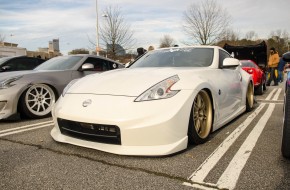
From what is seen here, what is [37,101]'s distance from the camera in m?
5.28

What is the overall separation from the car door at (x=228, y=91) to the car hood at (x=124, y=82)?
58cm

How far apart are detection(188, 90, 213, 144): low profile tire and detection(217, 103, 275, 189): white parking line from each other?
443 millimetres

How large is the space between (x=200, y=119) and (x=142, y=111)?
3.24 feet

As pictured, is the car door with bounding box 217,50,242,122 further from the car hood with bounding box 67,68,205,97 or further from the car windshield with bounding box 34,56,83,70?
the car windshield with bounding box 34,56,83,70

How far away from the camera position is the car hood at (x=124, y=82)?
3044 mm

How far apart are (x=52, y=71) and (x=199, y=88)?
11.3 ft

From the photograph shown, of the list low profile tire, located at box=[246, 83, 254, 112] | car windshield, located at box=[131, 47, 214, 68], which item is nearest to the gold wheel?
car windshield, located at box=[131, 47, 214, 68]

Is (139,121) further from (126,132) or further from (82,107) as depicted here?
(82,107)

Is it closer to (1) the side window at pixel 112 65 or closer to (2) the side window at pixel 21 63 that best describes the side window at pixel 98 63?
(1) the side window at pixel 112 65

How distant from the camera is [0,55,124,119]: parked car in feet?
15.9

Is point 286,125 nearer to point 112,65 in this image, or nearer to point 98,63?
point 98,63

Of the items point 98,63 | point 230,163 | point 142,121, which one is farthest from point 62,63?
point 230,163

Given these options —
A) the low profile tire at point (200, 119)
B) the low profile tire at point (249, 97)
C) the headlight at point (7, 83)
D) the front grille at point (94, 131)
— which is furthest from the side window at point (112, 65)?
the front grille at point (94, 131)

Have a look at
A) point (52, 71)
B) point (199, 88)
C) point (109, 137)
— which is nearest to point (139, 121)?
point (109, 137)
